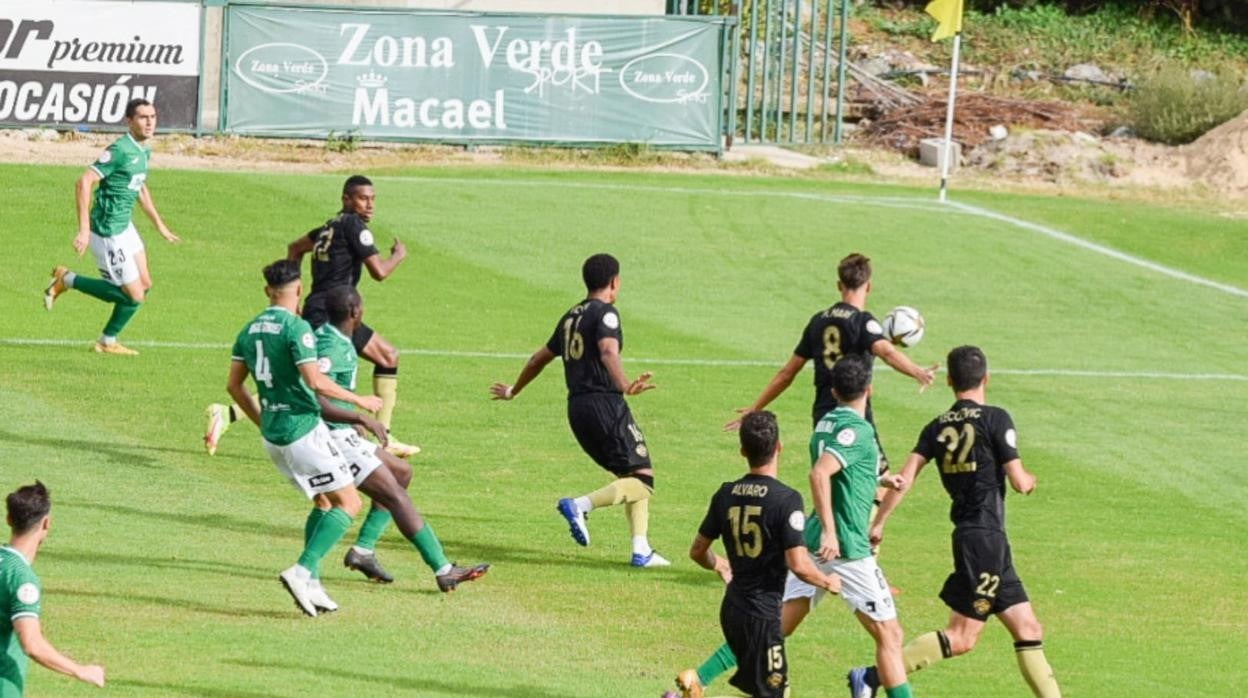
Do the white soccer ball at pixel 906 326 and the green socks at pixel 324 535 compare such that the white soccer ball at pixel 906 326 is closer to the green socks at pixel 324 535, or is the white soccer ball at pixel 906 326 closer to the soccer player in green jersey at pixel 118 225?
the green socks at pixel 324 535

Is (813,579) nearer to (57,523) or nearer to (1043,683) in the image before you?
(1043,683)

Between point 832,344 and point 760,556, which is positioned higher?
point 832,344

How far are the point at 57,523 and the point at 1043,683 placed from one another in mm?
7638

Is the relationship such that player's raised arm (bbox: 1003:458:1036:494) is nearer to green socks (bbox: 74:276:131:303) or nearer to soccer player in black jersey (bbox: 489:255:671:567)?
soccer player in black jersey (bbox: 489:255:671:567)

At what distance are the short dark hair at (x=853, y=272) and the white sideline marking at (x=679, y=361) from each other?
985 centimetres

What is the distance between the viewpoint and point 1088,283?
2998 cm

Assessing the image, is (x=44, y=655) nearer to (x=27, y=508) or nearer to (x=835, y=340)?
(x=27, y=508)

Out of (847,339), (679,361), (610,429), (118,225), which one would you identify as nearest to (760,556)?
(847,339)

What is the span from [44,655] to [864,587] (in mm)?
4539

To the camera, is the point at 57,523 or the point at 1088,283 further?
the point at 1088,283

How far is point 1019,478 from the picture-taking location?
37.8 ft

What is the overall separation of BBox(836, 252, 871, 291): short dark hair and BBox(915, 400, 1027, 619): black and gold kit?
2.19 meters

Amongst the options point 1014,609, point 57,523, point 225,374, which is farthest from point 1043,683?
point 225,374

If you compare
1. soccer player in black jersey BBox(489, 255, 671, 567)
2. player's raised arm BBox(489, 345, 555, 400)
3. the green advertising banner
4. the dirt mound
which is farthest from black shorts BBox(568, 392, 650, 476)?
the dirt mound
